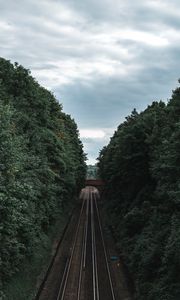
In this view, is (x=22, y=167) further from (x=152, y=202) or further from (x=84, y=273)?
(x=152, y=202)

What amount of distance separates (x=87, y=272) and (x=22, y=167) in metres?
14.5

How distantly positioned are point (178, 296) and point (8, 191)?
928cm

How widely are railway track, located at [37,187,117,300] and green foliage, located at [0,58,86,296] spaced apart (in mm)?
3676

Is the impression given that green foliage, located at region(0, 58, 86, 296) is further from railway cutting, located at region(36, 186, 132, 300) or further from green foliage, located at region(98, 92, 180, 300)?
green foliage, located at region(98, 92, 180, 300)

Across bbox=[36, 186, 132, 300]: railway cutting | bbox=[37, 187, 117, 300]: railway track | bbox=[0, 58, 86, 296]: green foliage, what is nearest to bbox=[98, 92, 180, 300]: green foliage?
bbox=[36, 186, 132, 300]: railway cutting

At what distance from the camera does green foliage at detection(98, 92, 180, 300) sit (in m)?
23.0

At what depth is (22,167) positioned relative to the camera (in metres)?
23.8

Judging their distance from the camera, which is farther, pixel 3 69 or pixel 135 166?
pixel 135 166

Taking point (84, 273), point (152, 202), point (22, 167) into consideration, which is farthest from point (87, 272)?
point (22, 167)

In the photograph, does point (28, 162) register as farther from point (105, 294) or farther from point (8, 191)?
point (105, 294)

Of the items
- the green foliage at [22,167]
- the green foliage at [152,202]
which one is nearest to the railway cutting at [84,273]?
the green foliage at [152,202]

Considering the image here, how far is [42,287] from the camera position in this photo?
29.6m

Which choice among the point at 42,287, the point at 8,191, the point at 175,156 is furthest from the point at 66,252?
the point at 8,191

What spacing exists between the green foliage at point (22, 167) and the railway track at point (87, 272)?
12.1ft
